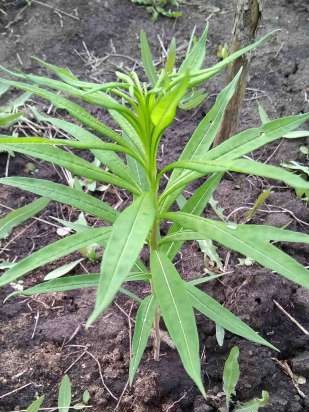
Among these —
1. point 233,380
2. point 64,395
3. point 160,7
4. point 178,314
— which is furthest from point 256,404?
point 160,7

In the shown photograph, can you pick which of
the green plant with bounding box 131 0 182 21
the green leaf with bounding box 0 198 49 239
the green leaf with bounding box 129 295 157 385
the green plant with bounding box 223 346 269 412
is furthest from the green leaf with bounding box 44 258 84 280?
the green plant with bounding box 131 0 182 21

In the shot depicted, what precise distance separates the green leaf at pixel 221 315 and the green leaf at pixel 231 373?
0.41 feet

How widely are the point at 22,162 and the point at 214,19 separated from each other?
1.78m

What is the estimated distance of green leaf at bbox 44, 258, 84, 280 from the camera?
2221 mm

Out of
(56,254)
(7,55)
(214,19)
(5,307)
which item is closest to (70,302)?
(5,307)

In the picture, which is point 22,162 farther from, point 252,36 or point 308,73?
point 308,73

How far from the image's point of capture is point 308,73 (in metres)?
3.07

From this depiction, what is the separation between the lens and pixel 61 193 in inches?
61.6

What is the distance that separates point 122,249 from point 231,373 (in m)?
0.87

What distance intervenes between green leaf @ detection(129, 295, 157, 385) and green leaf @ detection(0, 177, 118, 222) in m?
0.33

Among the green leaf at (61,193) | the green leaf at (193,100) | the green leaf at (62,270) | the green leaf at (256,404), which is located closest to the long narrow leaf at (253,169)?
the green leaf at (61,193)

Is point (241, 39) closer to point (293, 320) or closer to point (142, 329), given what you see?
point (293, 320)

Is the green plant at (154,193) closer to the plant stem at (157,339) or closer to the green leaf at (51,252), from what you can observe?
the green leaf at (51,252)

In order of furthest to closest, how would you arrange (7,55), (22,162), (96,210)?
(7,55)
(22,162)
(96,210)
